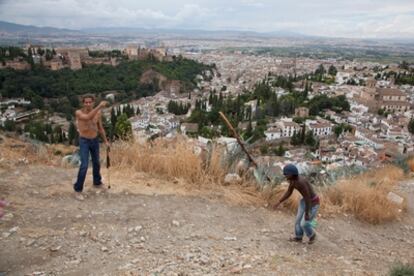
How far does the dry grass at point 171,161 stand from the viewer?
4.26 meters

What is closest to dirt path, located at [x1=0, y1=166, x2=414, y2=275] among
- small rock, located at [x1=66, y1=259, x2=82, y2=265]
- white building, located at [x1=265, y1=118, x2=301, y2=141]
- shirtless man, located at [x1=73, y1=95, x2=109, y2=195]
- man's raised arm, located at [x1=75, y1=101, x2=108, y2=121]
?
small rock, located at [x1=66, y1=259, x2=82, y2=265]

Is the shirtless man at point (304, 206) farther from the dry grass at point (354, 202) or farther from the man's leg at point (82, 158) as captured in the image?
the man's leg at point (82, 158)

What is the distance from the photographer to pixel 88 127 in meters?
3.55

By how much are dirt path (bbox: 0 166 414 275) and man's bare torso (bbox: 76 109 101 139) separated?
2.10ft

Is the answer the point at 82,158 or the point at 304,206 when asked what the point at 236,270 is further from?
the point at 82,158

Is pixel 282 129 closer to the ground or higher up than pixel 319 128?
Result: closer to the ground

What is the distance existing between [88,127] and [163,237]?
1496 mm

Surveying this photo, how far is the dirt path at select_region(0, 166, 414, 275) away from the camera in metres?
2.43

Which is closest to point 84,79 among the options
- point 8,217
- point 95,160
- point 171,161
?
point 171,161

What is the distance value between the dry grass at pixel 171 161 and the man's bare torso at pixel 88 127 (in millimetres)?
1050

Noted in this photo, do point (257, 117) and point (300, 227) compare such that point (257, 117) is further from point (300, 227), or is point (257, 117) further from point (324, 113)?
point (300, 227)

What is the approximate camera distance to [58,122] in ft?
109

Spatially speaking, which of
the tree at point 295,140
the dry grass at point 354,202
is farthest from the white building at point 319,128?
the dry grass at point 354,202

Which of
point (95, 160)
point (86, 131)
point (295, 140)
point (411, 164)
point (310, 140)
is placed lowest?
point (295, 140)
